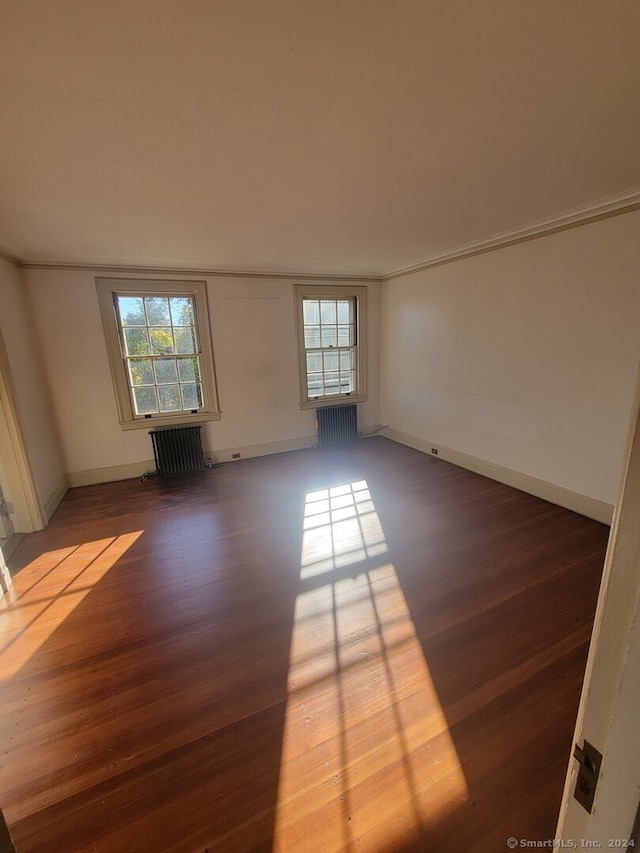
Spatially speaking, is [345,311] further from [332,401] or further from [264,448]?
[264,448]

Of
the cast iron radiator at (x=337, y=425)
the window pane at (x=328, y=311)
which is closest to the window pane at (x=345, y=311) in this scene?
the window pane at (x=328, y=311)

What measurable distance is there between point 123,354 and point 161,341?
46 cm

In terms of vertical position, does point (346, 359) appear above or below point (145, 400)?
above

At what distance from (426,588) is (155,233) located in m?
3.54

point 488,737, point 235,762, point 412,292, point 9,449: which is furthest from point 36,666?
point 412,292

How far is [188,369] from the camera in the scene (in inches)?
176

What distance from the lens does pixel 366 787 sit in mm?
1311

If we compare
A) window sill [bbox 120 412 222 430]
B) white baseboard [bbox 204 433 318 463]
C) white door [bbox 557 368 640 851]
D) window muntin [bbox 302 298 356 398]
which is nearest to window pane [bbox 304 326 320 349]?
window muntin [bbox 302 298 356 398]

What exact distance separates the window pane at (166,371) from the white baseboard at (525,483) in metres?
3.47

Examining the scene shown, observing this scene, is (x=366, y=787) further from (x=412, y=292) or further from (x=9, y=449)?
(x=412, y=292)

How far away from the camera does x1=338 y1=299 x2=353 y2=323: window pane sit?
5.21 m

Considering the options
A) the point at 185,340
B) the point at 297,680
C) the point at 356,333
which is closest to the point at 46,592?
the point at 297,680

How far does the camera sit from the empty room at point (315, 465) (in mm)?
1134

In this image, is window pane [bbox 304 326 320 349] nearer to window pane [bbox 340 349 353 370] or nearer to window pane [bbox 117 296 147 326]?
window pane [bbox 340 349 353 370]
